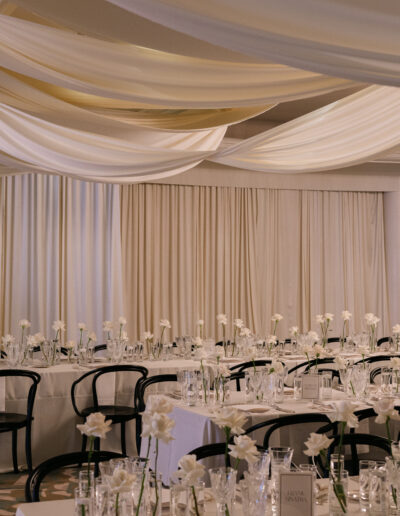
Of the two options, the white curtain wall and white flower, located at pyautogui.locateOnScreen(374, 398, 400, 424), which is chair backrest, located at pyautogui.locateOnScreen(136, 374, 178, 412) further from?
the white curtain wall

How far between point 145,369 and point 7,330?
4328 mm

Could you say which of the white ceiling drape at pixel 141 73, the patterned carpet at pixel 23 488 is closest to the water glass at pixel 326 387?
the patterned carpet at pixel 23 488

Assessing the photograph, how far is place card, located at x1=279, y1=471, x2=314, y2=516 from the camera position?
2732 mm

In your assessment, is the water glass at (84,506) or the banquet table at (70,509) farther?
the banquet table at (70,509)

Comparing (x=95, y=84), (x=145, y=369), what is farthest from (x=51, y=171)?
(x=95, y=84)

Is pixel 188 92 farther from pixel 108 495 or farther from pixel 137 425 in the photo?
pixel 137 425

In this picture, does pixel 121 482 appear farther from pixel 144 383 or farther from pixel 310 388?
pixel 144 383

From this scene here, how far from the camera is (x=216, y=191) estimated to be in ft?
39.0

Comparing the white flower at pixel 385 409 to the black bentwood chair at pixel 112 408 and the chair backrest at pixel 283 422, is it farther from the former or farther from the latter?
the black bentwood chair at pixel 112 408

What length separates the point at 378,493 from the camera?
2885mm

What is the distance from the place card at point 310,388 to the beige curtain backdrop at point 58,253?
5.70 metres

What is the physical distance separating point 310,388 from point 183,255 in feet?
20.4

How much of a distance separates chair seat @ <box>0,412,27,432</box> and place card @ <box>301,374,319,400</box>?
2403mm

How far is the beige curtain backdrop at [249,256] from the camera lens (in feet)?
37.8
